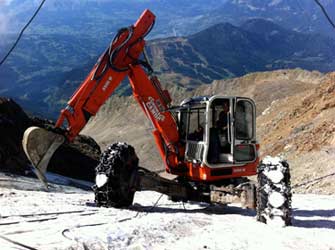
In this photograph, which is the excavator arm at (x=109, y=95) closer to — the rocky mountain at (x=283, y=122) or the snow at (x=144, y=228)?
the snow at (x=144, y=228)

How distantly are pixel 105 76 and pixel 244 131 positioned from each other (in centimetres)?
313

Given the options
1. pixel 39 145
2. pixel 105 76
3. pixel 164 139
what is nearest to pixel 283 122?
pixel 164 139

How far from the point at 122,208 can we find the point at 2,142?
11.9 m

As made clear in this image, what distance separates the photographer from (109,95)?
11.3 metres

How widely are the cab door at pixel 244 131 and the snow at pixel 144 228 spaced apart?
1208 millimetres

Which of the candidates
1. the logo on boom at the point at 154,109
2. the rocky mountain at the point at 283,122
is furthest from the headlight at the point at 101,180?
the rocky mountain at the point at 283,122

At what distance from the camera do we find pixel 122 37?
11.7 metres

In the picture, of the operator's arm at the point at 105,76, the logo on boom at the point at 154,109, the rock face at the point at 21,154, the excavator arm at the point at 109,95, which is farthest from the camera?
the rock face at the point at 21,154

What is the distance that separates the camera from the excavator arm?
34.9ft

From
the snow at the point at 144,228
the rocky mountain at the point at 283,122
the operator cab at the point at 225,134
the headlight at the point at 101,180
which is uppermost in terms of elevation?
the rocky mountain at the point at 283,122

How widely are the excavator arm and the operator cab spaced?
691 mm

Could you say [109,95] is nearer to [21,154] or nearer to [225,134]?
[225,134]

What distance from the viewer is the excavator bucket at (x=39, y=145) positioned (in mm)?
Result: 10453

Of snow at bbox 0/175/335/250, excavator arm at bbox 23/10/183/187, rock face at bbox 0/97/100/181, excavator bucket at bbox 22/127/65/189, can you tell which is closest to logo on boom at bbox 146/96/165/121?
excavator arm at bbox 23/10/183/187
